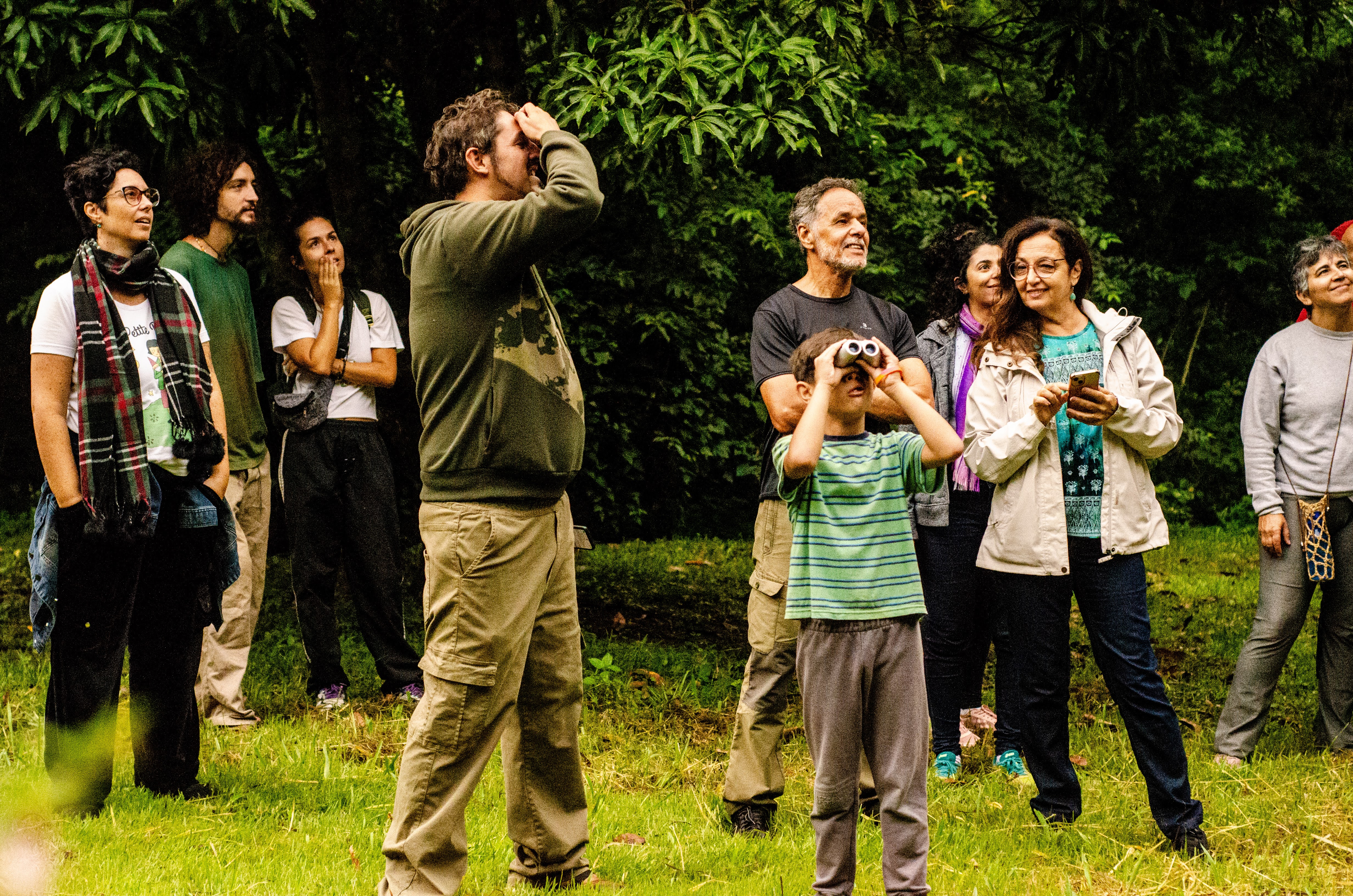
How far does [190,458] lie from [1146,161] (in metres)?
13.7

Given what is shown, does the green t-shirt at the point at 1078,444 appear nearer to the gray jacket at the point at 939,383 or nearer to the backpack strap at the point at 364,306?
the gray jacket at the point at 939,383

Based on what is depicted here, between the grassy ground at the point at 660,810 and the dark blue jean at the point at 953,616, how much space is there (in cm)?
22

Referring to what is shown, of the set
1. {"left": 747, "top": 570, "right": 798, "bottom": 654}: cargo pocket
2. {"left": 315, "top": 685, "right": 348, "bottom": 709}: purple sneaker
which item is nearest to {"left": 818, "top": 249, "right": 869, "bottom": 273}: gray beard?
{"left": 747, "top": 570, "right": 798, "bottom": 654}: cargo pocket

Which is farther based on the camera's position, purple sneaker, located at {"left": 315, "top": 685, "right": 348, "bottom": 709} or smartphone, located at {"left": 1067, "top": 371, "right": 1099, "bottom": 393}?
purple sneaker, located at {"left": 315, "top": 685, "right": 348, "bottom": 709}

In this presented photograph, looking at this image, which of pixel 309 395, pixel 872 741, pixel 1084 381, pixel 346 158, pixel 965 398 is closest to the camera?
A: pixel 872 741

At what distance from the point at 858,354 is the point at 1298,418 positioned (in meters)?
3.05

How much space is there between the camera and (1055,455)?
409cm

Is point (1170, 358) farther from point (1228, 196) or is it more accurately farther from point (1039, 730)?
point (1039, 730)

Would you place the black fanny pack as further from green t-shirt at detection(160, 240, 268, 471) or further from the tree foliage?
the tree foliage

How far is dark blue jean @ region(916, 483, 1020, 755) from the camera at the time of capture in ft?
16.5

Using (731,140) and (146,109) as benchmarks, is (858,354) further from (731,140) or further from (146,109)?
(146,109)

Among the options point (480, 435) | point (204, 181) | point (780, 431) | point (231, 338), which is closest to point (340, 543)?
point (231, 338)

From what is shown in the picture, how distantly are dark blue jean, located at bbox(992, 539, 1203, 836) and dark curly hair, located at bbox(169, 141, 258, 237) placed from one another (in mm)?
3671

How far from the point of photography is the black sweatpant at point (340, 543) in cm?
580
